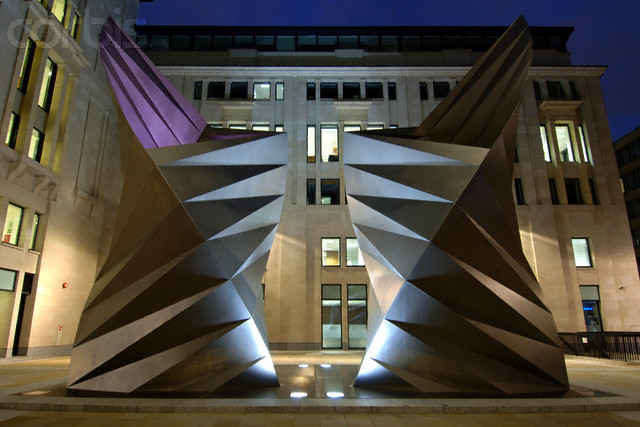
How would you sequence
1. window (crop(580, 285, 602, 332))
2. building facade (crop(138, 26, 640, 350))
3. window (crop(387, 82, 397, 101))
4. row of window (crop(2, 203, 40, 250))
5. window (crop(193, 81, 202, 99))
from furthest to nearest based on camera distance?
window (crop(387, 82, 397, 101))
window (crop(193, 81, 202, 99))
window (crop(580, 285, 602, 332))
building facade (crop(138, 26, 640, 350))
row of window (crop(2, 203, 40, 250))

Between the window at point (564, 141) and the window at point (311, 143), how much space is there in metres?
20.7

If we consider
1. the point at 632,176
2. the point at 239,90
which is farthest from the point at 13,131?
the point at 632,176

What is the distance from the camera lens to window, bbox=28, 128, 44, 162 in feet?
76.2

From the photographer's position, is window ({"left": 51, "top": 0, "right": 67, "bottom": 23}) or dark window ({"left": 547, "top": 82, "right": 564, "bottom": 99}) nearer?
window ({"left": 51, "top": 0, "right": 67, "bottom": 23})

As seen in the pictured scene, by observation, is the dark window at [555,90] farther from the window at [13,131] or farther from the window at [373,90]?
the window at [13,131]

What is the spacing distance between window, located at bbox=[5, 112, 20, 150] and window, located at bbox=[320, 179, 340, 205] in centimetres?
1947

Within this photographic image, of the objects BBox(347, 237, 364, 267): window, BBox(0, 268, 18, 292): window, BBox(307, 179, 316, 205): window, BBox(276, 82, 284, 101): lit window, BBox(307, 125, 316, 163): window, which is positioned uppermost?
BBox(276, 82, 284, 101): lit window

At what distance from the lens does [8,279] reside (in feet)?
67.2

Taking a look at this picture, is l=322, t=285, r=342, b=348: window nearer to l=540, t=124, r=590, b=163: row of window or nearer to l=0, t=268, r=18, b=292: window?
l=0, t=268, r=18, b=292: window

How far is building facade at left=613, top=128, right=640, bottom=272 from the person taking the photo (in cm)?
4762

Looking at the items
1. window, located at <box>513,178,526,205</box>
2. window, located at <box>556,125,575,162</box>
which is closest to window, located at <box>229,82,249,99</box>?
window, located at <box>513,178,526,205</box>

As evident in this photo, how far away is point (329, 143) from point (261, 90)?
772 centimetres

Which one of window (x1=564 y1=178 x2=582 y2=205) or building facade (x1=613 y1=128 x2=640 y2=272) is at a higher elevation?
building facade (x1=613 y1=128 x2=640 y2=272)

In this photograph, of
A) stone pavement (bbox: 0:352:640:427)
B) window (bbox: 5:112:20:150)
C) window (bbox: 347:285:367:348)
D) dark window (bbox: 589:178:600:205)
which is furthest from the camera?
dark window (bbox: 589:178:600:205)
